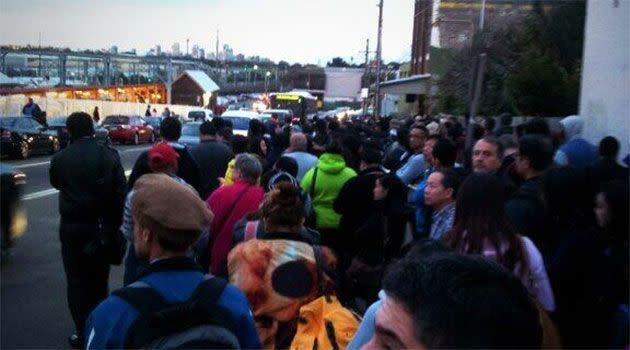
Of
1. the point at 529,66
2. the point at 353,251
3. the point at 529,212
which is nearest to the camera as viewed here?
the point at 529,212

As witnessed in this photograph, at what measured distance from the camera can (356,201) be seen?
7.12m

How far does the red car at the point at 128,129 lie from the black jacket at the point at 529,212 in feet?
124

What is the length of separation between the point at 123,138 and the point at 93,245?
36.2 metres

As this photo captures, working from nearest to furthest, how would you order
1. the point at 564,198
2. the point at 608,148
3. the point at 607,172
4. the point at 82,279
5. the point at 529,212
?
the point at 564,198 < the point at 529,212 < the point at 607,172 < the point at 82,279 < the point at 608,148

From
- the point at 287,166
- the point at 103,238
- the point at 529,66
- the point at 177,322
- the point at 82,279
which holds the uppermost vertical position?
the point at 529,66

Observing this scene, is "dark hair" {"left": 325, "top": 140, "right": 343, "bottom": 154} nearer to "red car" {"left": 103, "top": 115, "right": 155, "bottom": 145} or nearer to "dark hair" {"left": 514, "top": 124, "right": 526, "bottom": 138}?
"dark hair" {"left": 514, "top": 124, "right": 526, "bottom": 138}

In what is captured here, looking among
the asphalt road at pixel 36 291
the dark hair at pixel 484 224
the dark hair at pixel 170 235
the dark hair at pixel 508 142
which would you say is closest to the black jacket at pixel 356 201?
the dark hair at pixel 508 142

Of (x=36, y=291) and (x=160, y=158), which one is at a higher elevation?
(x=160, y=158)

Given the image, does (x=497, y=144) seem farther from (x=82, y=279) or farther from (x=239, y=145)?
(x=82, y=279)

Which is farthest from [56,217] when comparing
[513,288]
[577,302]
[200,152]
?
[513,288]

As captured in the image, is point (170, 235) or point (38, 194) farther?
point (38, 194)

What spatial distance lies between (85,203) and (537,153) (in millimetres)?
3602

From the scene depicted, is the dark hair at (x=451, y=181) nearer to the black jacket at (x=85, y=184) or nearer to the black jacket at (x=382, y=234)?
the black jacket at (x=382, y=234)

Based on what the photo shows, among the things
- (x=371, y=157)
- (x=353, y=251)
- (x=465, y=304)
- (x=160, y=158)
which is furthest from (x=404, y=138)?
(x=465, y=304)
